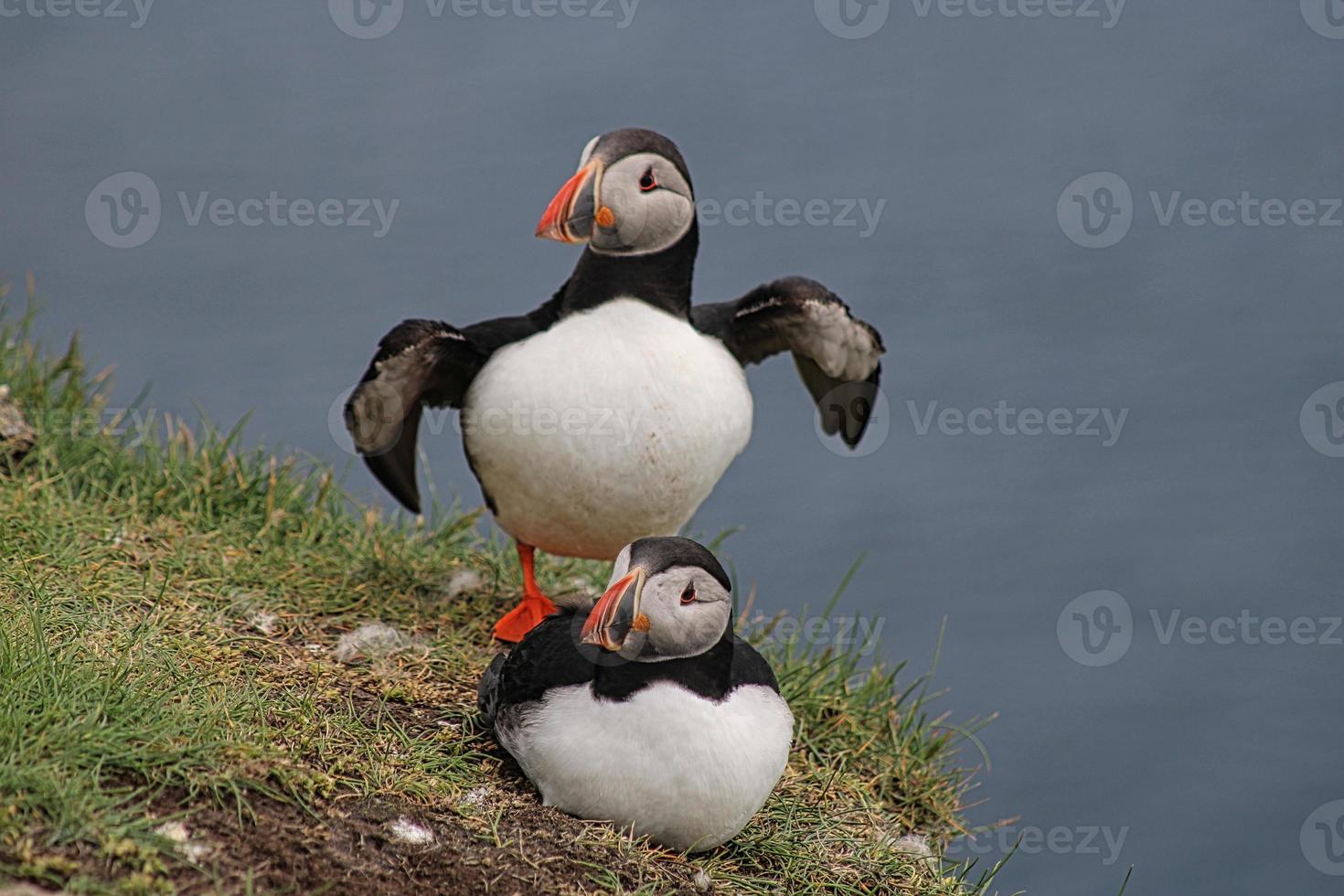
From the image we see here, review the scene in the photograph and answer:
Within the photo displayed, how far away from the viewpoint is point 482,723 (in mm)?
4191

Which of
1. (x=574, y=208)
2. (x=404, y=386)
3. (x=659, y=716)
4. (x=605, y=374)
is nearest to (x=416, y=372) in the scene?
(x=404, y=386)

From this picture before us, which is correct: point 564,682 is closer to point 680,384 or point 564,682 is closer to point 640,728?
point 640,728

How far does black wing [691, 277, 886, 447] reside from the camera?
193 inches

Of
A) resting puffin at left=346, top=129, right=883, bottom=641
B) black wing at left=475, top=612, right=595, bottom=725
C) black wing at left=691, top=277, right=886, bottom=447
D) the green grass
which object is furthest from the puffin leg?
black wing at left=691, top=277, right=886, bottom=447

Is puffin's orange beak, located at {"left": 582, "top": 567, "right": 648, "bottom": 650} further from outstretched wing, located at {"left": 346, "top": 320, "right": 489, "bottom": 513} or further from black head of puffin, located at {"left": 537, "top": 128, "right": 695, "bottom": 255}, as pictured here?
outstretched wing, located at {"left": 346, "top": 320, "right": 489, "bottom": 513}

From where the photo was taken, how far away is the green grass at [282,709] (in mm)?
3225

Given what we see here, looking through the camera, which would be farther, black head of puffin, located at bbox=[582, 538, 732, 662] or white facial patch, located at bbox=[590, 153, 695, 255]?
white facial patch, located at bbox=[590, 153, 695, 255]

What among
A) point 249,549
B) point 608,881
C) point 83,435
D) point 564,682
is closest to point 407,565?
point 249,549

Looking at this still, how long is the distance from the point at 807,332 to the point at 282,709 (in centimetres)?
208

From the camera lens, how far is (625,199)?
4.46 metres

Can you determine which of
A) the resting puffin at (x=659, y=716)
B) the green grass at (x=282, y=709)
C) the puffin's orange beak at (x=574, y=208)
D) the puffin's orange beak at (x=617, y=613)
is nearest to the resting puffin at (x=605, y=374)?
the puffin's orange beak at (x=574, y=208)

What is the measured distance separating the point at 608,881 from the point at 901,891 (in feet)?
3.15

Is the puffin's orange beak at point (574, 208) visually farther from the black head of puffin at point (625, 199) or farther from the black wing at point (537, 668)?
the black wing at point (537, 668)

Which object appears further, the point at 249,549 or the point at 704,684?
the point at 249,549
